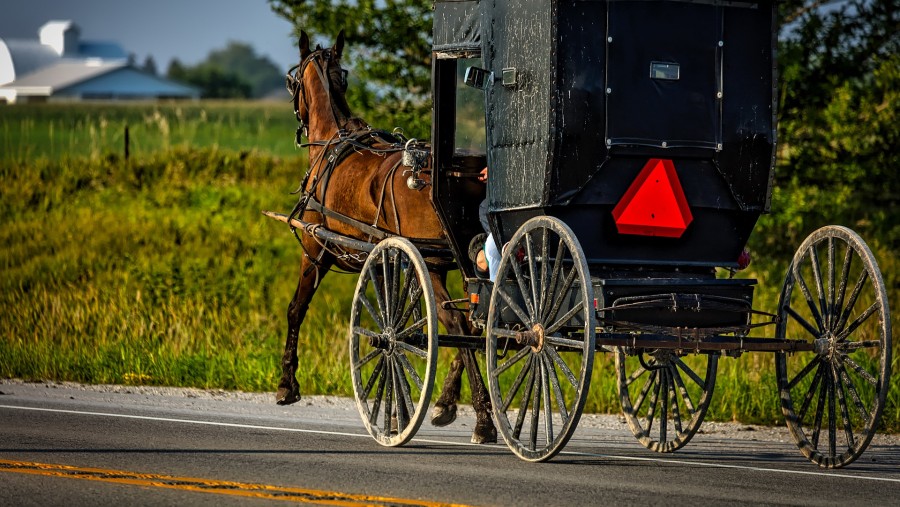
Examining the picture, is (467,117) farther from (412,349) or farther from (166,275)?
(166,275)

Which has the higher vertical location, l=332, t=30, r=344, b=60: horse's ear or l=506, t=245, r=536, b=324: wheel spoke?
l=332, t=30, r=344, b=60: horse's ear

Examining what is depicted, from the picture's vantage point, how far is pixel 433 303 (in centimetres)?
859

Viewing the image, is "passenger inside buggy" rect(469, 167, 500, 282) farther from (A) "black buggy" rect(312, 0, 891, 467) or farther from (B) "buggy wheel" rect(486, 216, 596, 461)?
(B) "buggy wheel" rect(486, 216, 596, 461)

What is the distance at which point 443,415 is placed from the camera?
35.3 ft

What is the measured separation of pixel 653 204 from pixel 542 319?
99cm

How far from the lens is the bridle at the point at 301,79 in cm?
1239

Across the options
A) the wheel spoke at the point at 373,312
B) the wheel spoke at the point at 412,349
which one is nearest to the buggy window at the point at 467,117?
the wheel spoke at the point at 373,312

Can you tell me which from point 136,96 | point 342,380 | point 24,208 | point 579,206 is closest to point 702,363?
point 342,380

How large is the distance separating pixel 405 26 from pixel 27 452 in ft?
32.6

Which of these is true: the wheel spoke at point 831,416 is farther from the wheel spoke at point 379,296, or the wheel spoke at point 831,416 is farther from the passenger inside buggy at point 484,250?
the wheel spoke at point 379,296

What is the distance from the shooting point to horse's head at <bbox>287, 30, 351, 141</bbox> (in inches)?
485

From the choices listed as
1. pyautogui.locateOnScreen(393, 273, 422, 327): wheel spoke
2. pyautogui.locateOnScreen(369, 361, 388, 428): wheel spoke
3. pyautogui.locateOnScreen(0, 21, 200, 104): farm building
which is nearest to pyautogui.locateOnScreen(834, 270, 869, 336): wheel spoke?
pyautogui.locateOnScreen(393, 273, 422, 327): wheel spoke

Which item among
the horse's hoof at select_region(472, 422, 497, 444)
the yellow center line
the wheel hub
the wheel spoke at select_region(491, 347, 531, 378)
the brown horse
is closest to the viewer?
the yellow center line

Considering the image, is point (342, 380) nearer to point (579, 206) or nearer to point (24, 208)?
point (579, 206)
